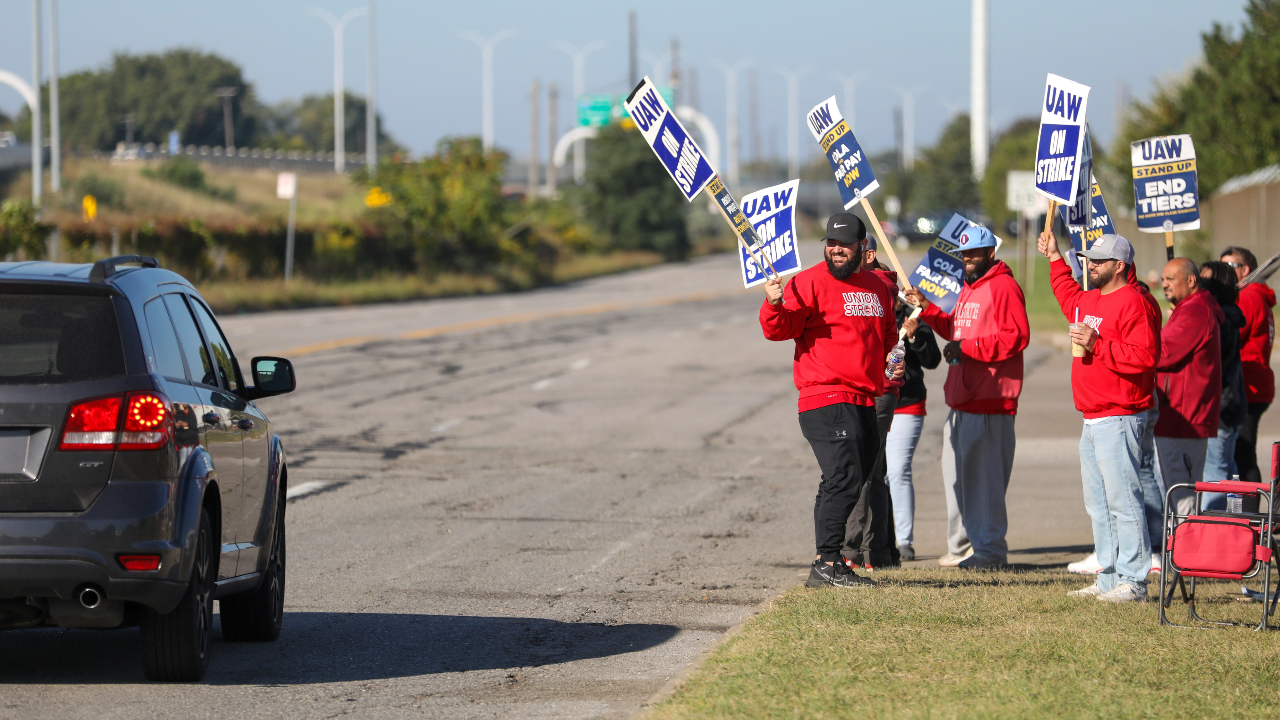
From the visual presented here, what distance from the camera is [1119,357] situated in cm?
751

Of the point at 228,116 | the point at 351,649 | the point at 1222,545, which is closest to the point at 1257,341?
the point at 1222,545

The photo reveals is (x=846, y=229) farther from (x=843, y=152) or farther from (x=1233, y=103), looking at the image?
(x=1233, y=103)

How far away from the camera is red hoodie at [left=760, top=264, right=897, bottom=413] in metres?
7.57

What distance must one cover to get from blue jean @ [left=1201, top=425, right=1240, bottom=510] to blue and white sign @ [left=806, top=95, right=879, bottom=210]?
283cm

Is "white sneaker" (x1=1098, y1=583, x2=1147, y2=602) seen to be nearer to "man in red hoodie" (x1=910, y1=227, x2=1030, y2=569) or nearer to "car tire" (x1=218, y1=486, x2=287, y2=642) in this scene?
"man in red hoodie" (x1=910, y1=227, x2=1030, y2=569)


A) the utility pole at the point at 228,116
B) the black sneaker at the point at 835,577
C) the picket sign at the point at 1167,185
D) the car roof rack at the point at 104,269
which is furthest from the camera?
the utility pole at the point at 228,116

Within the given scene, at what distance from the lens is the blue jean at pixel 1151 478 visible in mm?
7824

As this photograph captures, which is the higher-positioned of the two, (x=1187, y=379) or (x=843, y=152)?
(x=843, y=152)

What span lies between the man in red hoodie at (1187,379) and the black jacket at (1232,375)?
0.37 meters

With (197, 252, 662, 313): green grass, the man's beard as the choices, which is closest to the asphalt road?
the man's beard

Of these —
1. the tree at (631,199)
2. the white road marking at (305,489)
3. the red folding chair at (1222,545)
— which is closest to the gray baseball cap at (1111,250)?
the red folding chair at (1222,545)

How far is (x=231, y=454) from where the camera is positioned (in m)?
6.29

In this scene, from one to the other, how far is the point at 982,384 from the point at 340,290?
110 ft

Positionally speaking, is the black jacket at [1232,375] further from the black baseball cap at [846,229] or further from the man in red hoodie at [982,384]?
the black baseball cap at [846,229]
